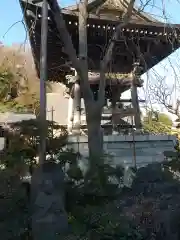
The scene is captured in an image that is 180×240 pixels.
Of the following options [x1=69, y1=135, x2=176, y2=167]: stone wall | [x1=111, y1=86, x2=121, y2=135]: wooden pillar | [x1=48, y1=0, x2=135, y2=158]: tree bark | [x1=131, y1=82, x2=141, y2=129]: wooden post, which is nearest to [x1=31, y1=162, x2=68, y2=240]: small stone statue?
[x1=48, y1=0, x2=135, y2=158]: tree bark

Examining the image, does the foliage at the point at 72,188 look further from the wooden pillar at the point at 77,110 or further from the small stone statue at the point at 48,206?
the wooden pillar at the point at 77,110

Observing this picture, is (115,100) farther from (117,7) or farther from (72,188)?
(72,188)

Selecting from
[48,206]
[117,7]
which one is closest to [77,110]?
[117,7]

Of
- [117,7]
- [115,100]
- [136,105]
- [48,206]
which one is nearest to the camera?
[48,206]

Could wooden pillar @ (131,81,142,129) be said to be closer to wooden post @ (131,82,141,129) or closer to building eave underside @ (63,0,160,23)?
wooden post @ (131,82,141,129)

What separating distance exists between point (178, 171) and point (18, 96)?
44.0ft

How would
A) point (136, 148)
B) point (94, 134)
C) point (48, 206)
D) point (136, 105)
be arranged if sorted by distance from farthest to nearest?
point (136, 105), point (136, 148), point (94, 134), point (48, 206)

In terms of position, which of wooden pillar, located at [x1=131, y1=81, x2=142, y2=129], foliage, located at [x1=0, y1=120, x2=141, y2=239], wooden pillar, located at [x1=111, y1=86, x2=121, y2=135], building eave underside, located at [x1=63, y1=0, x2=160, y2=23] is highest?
building eave underside, located at [x1=63, y1=0, x2=160, y2=23]

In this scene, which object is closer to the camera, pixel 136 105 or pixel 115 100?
pixel 136 105

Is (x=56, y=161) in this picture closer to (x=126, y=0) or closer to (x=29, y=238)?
(x=29, y=238)

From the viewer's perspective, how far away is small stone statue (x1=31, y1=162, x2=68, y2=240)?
3.69m

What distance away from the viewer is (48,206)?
3.80 meters

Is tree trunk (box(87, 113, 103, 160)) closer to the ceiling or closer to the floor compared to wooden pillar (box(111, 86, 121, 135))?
closer to the ceiling

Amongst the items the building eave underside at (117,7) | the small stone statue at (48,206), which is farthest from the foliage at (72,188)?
the building eave underside at (117,7)
